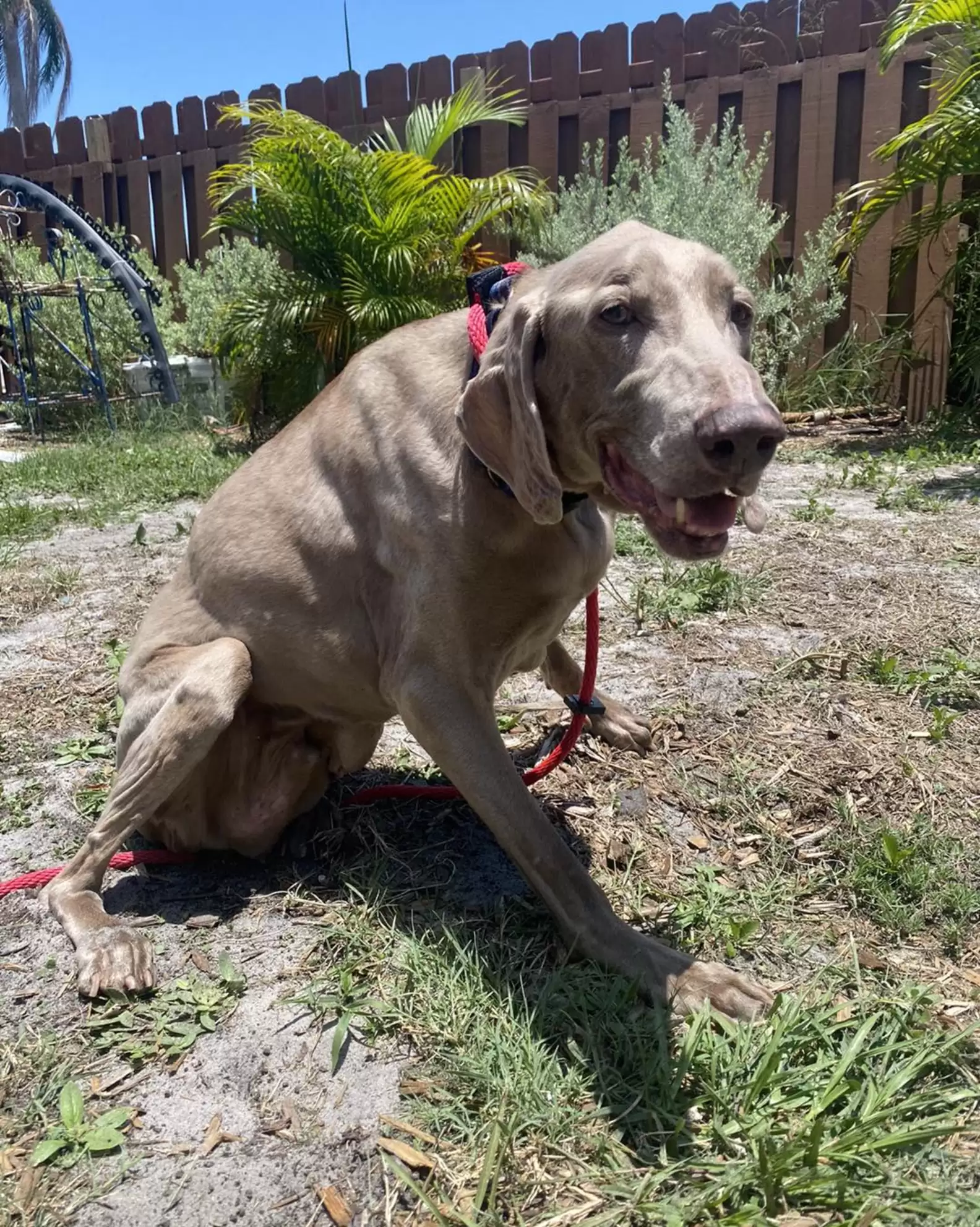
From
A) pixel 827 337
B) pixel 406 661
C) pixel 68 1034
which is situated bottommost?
pixel 68 1034

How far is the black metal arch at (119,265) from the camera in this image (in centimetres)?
888

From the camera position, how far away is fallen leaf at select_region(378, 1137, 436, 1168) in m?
1.50

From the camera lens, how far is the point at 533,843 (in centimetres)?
206

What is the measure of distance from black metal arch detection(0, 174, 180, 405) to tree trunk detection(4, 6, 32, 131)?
1628 inches

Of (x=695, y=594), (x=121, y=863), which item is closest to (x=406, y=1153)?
Result: (x=121, y=863)

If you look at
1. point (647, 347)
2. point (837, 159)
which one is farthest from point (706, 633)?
point (837, 159)

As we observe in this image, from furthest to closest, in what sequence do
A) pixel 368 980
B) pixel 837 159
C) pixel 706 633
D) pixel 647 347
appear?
pixel 837 159 < pixel 706 633 < pixel 368 980 < pixel 647 347

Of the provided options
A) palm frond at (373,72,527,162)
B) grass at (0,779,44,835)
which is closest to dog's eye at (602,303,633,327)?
grass at (0,779,44,835)

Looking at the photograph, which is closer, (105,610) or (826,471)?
(105,610)

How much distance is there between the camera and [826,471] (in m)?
5.89

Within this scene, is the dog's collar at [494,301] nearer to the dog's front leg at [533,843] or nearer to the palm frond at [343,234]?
the dog's front leg at [533,843]

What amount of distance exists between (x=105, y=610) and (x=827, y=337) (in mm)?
6265

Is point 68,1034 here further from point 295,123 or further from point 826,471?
point 295,123

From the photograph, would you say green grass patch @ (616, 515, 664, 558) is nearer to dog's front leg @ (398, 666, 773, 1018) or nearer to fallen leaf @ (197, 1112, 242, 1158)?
dog's front leg @ (398, 666, 773, 1018)
